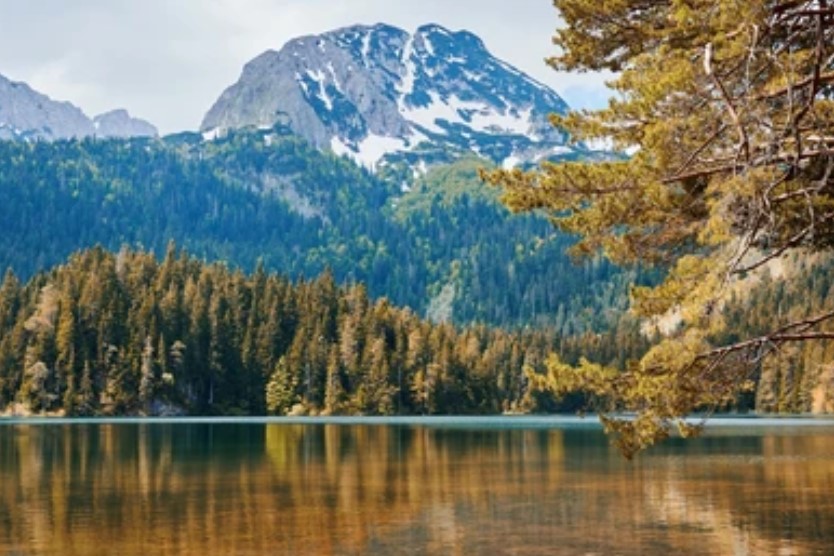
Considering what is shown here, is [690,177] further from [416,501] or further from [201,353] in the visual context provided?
[201,353]

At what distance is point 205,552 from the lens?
108 feet

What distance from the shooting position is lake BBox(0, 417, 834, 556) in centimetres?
3438

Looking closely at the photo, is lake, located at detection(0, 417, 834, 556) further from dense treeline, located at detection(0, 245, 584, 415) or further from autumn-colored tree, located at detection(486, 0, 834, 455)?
dense treeline, located at detection(0, 245, 584, 415)

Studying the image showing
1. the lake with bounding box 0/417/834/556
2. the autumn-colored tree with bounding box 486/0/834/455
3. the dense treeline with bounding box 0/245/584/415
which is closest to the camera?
the autumn-colored tree with bounding box 486/0/834/455

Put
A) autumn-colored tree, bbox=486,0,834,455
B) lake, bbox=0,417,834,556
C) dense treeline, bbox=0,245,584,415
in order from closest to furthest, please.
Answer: autumn-colored tree, bbox=486,0,834,455, lake, bbox=0,417,834,556, dense treeline, bbox=0,245,584,415

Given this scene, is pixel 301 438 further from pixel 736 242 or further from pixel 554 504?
pixel 736 242

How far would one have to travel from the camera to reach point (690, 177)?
23938mm

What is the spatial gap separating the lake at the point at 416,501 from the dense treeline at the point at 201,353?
97649 mm

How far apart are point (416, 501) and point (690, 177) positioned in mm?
25194

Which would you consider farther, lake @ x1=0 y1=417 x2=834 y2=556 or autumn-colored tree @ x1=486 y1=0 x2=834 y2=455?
lake @ x1=0 y1=417 x2=834 y2=556

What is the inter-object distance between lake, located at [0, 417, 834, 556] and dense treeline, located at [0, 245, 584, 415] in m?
97.6

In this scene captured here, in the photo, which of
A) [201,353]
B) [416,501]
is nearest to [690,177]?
[416,501]

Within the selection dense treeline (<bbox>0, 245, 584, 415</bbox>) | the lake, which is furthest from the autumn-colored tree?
dense treeline (<bbox>0, 245, 584, 415</bbox>)

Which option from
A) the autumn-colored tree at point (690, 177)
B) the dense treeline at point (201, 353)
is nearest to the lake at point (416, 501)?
the autumn-colored tree at point (690, 177)
